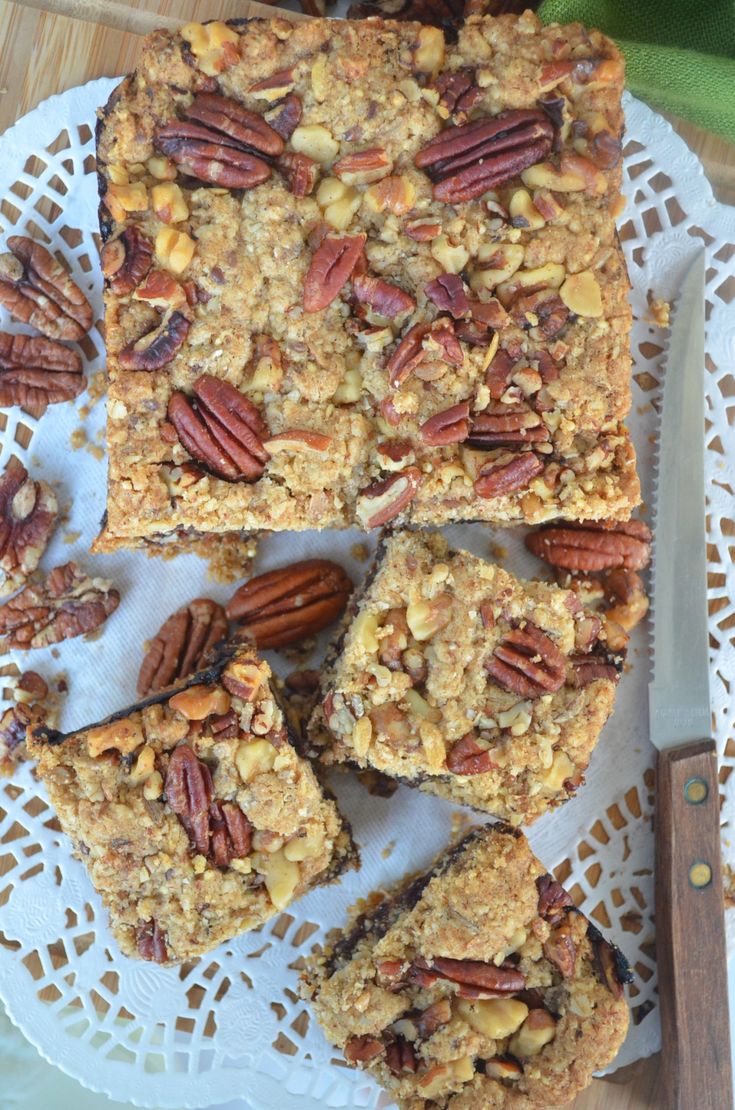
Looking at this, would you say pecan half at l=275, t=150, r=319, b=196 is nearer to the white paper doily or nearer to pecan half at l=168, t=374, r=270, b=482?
pecan half at l=168, t=374, r=270, b=482

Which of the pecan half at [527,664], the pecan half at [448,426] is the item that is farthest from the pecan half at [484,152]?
the pecan half at [527,664]

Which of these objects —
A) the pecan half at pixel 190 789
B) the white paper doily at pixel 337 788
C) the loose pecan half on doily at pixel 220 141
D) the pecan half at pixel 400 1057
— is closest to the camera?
the loose pecan half on doily at pixel 220 141

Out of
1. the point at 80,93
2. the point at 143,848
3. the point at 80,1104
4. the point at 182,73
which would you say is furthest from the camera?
the point at 80,1104

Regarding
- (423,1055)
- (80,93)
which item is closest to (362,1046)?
(423,1055)

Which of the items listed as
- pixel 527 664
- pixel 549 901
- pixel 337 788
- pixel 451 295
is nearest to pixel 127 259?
pixel 451 295

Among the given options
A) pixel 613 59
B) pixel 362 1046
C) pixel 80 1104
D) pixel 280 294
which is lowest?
pixel 80 1104

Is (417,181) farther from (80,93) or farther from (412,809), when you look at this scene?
(412,809)

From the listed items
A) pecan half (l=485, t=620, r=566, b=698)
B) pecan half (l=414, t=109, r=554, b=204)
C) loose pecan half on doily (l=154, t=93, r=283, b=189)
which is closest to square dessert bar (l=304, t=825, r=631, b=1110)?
pecan half (l=485, t=620, r=566, b=698)

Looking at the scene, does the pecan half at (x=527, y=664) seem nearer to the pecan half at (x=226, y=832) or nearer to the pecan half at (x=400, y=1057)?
the pecan half at (x=226, y=832)
